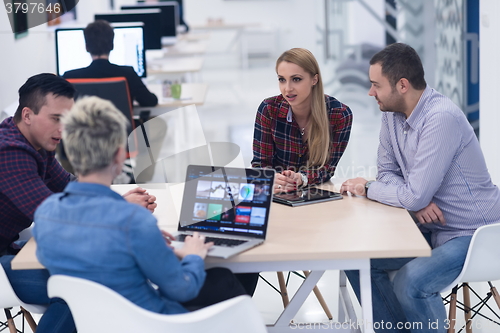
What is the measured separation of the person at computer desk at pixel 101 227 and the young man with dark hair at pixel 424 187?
94cm

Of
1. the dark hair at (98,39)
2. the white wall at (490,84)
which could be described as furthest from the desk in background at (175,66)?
Result: the white wall at (490,84)

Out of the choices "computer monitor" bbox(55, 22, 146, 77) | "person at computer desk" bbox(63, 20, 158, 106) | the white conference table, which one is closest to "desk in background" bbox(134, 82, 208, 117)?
"person at computer desk" bbox(63, 20, 158, 106)

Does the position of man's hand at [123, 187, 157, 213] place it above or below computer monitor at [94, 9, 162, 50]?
below

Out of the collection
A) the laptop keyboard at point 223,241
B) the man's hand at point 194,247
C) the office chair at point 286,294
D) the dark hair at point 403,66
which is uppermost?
the dark hair at point 403,66

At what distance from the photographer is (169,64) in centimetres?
646

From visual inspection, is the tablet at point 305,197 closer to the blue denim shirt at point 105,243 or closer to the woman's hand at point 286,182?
the woman's hand at point 286,182

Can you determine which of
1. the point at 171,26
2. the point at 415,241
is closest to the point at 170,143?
the point at 171,26

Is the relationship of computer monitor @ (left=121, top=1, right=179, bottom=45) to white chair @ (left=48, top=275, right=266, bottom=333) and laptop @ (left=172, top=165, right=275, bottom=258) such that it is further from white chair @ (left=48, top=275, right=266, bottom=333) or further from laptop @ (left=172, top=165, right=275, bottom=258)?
white chair @ (left=48, top=275, right=266, bottom=333)

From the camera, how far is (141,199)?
2.12 m

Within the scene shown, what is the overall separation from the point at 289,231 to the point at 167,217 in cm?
47

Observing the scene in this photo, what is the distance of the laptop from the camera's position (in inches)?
72.4

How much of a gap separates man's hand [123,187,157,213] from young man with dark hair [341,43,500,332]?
75cm

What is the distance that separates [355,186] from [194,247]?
82 centimetres

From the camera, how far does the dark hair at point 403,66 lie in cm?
222
